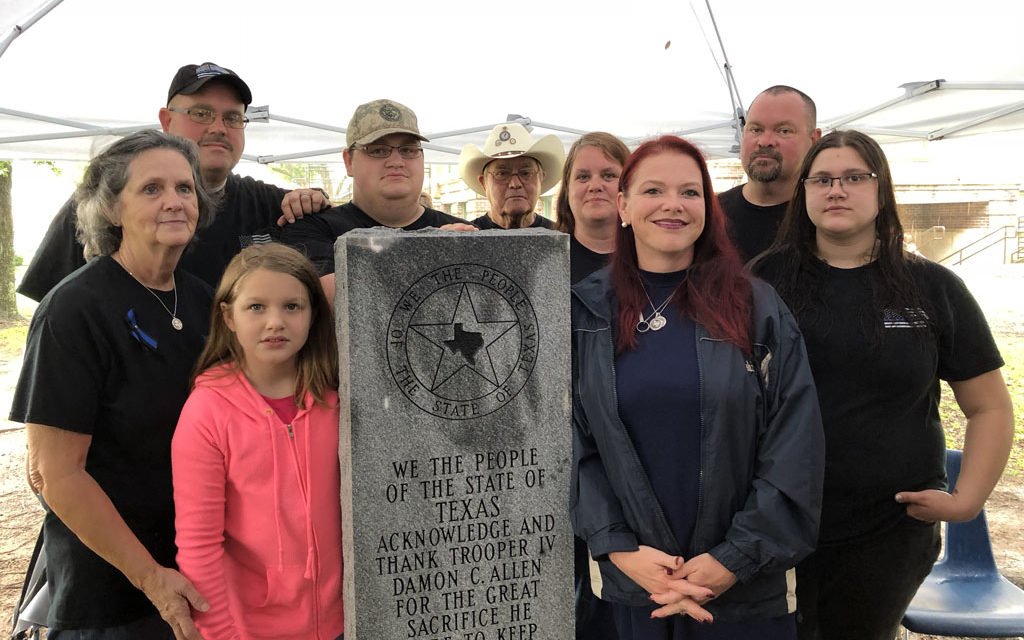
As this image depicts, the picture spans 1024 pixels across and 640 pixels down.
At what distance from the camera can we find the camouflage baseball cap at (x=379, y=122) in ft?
9.53

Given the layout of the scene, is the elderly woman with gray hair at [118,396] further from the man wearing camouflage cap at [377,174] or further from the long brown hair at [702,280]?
the long brown hair at [702,280]

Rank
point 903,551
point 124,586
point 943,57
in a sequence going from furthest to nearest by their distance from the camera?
point 943,57
point 903,551
point 124,586

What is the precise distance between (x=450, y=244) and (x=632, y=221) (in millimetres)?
550

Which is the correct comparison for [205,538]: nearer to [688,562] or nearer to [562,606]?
[562,606]

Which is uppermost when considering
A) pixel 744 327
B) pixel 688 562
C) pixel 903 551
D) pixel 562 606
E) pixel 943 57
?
pixel 943 57

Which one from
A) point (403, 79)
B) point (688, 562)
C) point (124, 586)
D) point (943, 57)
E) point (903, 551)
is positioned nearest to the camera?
point (688, 562)

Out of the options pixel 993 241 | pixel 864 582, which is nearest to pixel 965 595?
pixel 864 582

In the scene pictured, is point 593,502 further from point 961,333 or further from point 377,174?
point 377,174

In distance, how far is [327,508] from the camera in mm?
2217

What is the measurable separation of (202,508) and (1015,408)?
9709 mm

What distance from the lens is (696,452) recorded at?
2008 mm

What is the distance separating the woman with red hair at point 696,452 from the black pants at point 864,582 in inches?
15.0

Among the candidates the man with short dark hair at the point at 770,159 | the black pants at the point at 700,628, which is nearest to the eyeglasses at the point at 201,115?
the man with short dark hair at the point at 770,159

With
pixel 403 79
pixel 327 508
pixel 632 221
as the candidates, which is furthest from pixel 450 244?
pixel 403 79
